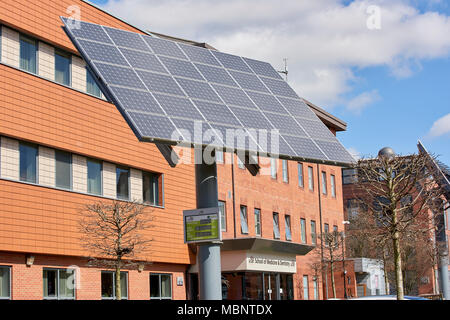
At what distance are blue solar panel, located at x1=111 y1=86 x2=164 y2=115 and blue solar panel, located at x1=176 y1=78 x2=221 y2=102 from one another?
132cm

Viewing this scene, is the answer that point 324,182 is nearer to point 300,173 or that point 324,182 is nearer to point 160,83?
point 300,173

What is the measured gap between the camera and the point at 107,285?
95.6ft

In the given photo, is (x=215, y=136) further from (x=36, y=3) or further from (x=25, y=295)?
(x=36, y=3)

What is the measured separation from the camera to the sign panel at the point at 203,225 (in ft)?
42.0

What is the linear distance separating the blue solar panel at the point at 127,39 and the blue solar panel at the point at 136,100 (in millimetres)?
2355

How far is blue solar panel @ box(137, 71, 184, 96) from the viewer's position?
13.4 m

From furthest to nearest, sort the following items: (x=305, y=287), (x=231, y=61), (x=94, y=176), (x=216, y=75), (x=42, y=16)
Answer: (x=305, y=287) → (x=94, y=176) → (x=42, y=16) → (x=231, y=61) → (x=216, y=75)

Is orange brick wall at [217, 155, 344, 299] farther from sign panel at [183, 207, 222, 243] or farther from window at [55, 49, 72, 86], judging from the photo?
sign panel at [183, 207, 222, 243]

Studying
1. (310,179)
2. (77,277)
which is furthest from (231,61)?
(310,179)

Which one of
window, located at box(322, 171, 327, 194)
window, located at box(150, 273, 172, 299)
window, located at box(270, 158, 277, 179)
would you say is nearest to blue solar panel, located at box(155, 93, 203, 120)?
window, located at box(150, 273, 172, 299)

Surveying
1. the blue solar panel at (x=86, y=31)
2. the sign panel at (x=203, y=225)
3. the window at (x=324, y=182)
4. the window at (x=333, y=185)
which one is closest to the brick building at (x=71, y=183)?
the blue solar panel at (x=86, y=31)

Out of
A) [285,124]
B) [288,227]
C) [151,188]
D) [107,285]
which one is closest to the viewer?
[285,124]

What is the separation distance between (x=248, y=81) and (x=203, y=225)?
198 inches
